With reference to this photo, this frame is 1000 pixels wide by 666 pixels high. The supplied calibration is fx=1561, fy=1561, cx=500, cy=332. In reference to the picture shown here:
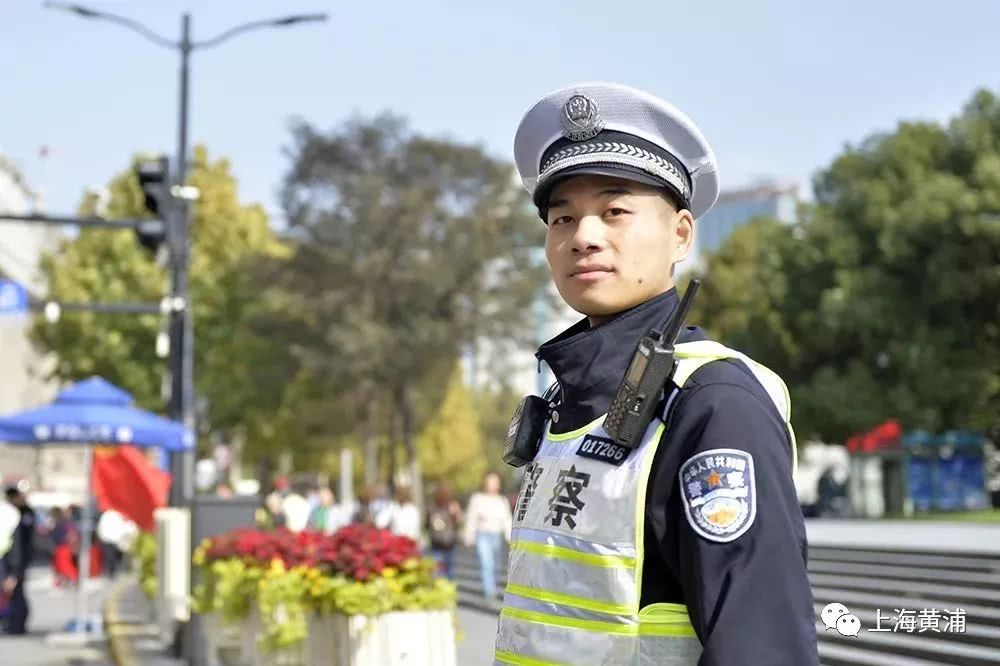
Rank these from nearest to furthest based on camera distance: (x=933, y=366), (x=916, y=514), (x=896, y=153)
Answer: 1. (x=916, y=514)
2. (x=933, y=366)
3. (x=896, y=153)

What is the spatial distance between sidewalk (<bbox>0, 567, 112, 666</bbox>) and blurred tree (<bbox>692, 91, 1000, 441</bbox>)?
20662mm

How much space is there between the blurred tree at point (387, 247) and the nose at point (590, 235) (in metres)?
43.1

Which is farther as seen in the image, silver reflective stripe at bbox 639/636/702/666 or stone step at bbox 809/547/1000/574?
stone step at bbox 809/547/1000/574

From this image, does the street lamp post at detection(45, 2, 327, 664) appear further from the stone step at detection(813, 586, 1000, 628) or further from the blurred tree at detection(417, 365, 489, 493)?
the blurred tree at detection(417, 365, 489, 493)

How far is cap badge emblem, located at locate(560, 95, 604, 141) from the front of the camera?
2279mm

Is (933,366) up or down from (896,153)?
down

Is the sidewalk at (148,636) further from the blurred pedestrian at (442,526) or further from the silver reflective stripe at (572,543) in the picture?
the silver reflective stripe at (572,543)

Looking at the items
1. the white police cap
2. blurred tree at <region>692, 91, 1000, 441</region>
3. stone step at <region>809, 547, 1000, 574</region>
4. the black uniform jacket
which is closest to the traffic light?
stone step at <region>809, 547, 1000, 574</region>

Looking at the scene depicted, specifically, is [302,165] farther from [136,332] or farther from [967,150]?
[967,150]

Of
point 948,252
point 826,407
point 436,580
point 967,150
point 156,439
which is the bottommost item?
point 436,580

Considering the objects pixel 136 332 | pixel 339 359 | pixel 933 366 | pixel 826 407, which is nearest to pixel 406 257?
pixel 339 359

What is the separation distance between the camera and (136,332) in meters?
47.0

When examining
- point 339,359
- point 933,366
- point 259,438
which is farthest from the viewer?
point 259,438

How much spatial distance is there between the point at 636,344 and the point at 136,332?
46.1 m
